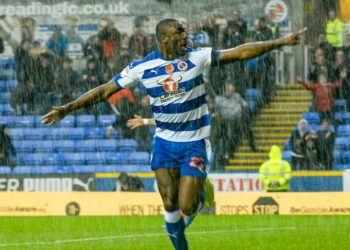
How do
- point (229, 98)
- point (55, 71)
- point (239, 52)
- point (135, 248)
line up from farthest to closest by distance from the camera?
1. point (55, 71)
2. point (229, 98)
3. point (135, 248)
4. point (239, 52)

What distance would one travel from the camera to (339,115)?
78.4 feet

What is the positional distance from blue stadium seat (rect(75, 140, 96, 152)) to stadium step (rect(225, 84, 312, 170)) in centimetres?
359

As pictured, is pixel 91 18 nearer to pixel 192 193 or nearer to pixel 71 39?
pixel 71 39

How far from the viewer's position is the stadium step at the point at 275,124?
77.8ft

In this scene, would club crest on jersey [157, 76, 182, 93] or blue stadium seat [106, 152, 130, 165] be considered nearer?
club crest on jersey [157, 76, 182, 93]

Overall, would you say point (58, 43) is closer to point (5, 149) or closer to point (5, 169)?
point (5, 149)

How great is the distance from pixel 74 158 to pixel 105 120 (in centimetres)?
135

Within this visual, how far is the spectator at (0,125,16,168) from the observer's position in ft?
77.2

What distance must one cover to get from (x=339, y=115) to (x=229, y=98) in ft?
9.61

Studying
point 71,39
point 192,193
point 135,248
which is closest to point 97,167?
point 71,39

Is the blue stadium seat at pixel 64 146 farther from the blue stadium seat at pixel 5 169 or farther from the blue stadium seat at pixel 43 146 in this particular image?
the blue stadium seat at pixel 5 169

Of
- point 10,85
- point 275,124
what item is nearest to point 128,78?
point 275,124

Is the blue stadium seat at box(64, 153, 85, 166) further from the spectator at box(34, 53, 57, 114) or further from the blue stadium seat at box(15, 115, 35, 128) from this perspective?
the blue stadium seat at box(15, 115, 35, 128)

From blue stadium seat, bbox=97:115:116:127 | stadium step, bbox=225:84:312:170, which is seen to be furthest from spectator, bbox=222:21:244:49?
blue stadium seat, bbox=97:115:116:127
